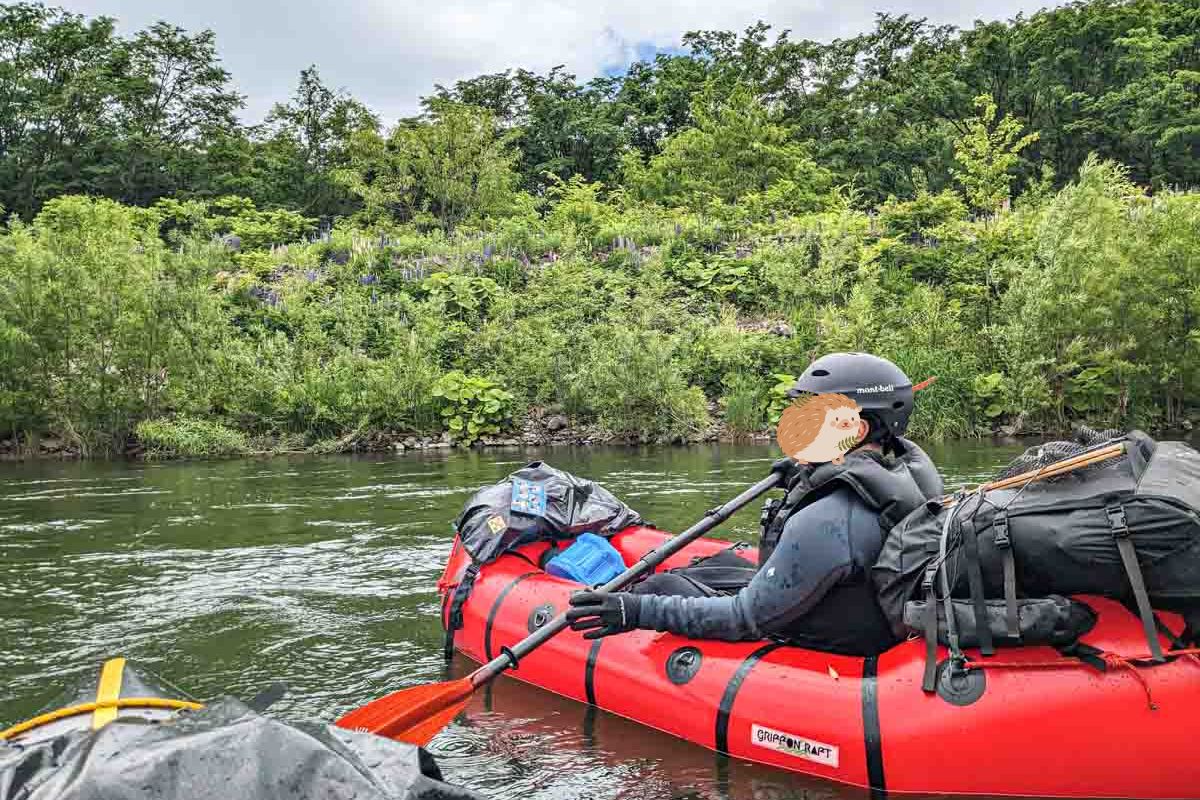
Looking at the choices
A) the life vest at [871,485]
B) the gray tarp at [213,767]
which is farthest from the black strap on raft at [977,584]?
the gray tarp at [213,767]

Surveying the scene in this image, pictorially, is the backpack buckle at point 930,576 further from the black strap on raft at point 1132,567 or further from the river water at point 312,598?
the river water at point 312,598

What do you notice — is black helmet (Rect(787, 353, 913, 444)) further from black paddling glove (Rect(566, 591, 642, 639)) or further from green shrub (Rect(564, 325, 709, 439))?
green shrub (Rect(564, 325, 709, 439))

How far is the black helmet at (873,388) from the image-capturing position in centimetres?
344

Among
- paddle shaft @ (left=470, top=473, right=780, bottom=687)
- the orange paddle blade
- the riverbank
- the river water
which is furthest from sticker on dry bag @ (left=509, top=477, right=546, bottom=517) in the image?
the riverbank

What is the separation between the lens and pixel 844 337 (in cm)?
1470

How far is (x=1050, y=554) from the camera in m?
2.84

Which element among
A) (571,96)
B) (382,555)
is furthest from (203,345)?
(571,96)

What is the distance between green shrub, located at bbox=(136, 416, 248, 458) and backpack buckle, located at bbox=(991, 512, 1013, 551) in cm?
1262

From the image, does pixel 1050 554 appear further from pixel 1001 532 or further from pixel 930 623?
pixel 930 623

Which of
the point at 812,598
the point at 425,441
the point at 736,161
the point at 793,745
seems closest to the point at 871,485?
the point at 812,598

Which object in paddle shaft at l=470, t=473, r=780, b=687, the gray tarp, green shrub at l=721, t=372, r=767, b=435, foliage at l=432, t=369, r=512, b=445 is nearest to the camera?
the gray tarp

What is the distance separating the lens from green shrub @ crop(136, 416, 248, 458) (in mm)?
13531

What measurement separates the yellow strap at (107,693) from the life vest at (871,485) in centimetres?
207

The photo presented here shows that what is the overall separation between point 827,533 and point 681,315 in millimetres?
13669
